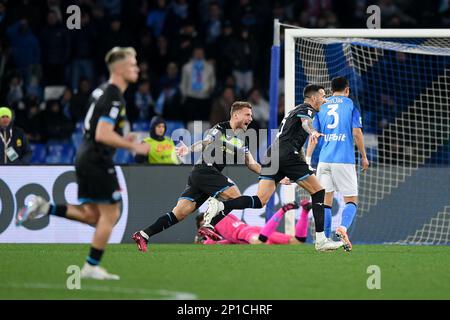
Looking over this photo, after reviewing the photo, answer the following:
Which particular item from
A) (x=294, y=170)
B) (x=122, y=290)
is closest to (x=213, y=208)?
(x=294, y=170)

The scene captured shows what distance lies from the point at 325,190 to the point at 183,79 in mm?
7362

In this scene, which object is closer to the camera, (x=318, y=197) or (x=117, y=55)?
(x=117, y=55)

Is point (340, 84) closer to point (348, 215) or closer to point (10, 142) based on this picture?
point (348, 215)

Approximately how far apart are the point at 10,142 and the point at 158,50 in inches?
222

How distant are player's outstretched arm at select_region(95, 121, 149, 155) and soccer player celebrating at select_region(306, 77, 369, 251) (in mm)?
4521

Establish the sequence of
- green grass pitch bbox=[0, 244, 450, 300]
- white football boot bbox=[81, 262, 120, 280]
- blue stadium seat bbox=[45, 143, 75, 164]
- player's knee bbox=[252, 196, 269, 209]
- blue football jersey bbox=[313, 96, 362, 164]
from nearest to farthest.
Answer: green grass pitch bbox=[0, 244, 450, 300]
white football boot bbox=[81, 262, 120, 280]
player's knee bbox=[252, 196, 269, 209]
blue football jersey bbox=[313, 96, 362, 164]
blue stadium seat bbox=[45, 143, 75, 164]

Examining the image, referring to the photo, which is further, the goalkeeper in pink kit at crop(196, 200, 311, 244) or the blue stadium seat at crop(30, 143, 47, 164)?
the blue stadium seat at crop(30, 143, 47, 164)

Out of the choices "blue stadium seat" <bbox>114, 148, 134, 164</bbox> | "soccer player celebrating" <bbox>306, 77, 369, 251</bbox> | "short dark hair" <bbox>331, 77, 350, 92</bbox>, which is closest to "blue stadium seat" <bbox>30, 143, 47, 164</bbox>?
"blue stadium seat" <bbox>114, 148, 134, 164</bbox>

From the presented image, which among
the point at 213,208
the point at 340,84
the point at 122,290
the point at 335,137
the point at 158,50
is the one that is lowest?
the point at 122,290

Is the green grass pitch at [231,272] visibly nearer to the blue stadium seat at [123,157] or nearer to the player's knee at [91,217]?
the player's knee at [91,217]

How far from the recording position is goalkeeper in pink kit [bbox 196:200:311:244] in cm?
1448

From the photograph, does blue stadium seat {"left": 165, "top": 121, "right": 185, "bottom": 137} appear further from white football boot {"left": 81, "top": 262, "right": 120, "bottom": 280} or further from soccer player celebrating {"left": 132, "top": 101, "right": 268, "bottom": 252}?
white football boot {"left": 81, "top": 262, "right": 120, "bottom": 280}

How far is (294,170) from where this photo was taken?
12789 mm
